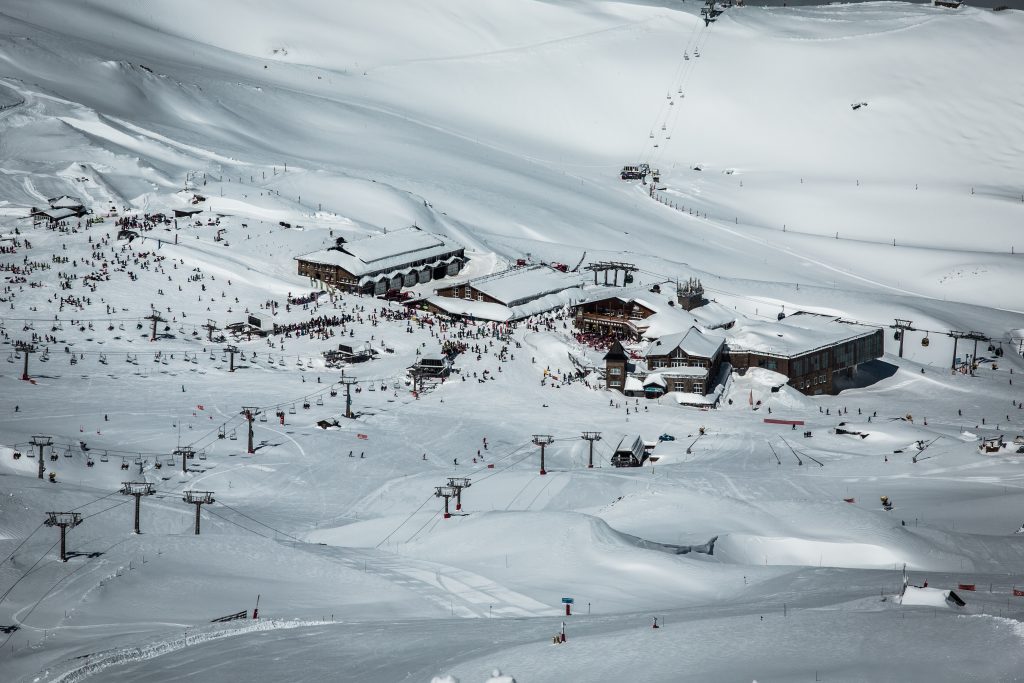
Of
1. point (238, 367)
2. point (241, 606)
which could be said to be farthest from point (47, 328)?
point (241, 606)

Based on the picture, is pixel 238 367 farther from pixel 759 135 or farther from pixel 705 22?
pixel 705 22

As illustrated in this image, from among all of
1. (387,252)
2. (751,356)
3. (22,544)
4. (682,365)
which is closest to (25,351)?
(22,544)

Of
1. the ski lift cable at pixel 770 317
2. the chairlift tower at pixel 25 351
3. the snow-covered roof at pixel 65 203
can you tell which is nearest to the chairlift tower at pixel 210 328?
the chairlift tower at pixel 25 351

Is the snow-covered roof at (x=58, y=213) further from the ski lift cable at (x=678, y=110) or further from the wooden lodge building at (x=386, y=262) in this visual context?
the ski lift cable at (x=678, y=110)

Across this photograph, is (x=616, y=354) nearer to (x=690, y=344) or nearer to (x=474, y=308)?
(x=690, y=344)

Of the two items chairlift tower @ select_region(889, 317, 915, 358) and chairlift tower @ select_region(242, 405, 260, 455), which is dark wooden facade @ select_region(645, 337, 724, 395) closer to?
chairlift tower @ select_region(889, 317, 915, 358)

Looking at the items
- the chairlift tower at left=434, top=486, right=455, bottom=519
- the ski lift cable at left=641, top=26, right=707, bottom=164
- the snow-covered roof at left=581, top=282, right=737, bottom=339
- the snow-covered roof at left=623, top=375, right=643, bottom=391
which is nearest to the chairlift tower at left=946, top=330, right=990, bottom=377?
the snow-covered roof at left=581, top=282, right=737, bottom=339

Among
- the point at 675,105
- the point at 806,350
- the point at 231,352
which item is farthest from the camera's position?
the point at 675,105
